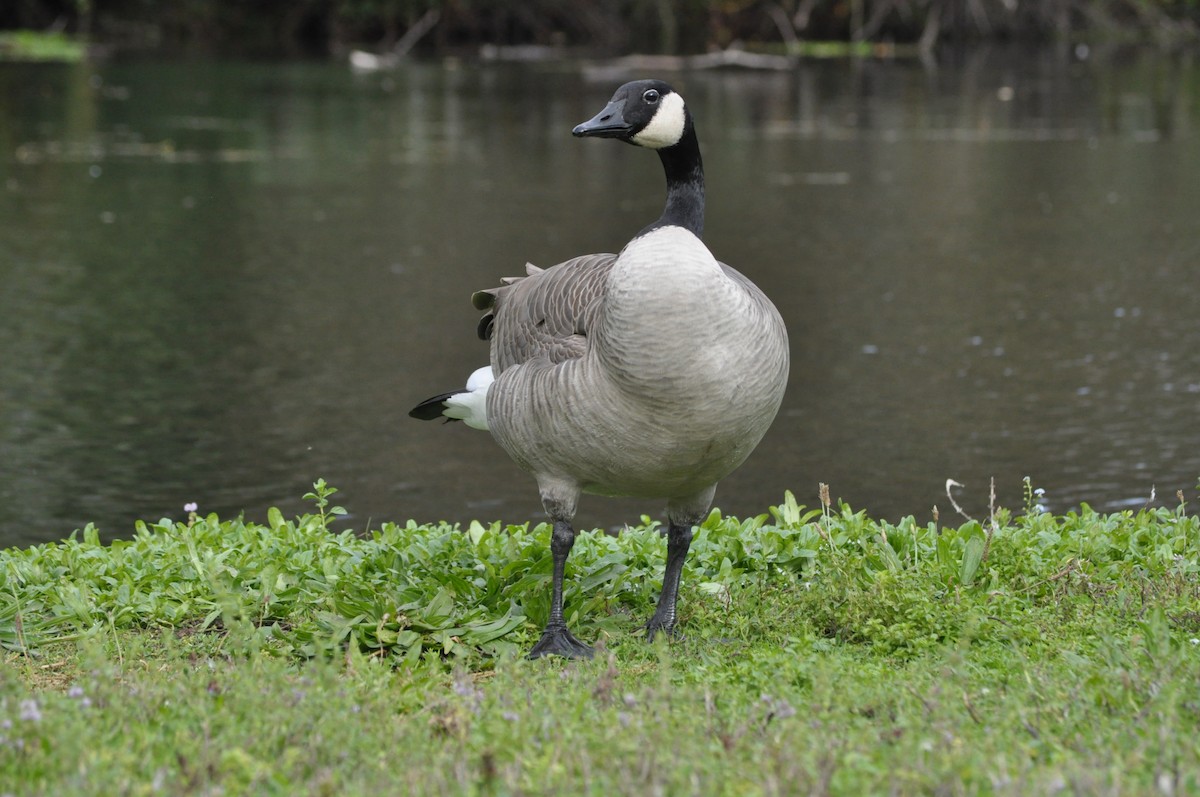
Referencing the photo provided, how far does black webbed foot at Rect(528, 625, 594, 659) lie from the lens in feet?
16.8

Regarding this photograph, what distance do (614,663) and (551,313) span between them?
1581mm

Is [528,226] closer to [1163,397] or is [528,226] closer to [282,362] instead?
[282,362]

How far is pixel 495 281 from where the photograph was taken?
14.0m

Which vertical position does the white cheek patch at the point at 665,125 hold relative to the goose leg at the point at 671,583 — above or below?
above

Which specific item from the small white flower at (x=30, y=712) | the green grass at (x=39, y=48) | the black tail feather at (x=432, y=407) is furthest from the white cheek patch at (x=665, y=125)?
the green grass at (x=39, y=48)

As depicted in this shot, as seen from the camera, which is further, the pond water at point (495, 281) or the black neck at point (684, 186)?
the pond water at point (495, 281)

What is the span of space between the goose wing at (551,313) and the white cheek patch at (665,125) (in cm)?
47

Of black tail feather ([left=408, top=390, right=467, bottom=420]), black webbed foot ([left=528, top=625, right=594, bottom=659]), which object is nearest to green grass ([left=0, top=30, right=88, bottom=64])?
black tail feather ([left=408, top=390, right=467, bottom=420])

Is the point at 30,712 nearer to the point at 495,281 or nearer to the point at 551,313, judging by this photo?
the point at 551,313

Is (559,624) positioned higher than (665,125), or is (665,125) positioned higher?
(665,125)

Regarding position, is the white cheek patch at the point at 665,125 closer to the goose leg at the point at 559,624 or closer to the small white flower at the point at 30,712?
the goose leg at the point at 559,624

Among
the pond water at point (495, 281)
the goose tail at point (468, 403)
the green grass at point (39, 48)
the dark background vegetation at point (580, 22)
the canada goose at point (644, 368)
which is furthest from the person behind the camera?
the dark background vegetation at point (580, 22)

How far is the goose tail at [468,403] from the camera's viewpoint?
5703 millimetres

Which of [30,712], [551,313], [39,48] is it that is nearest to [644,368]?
[551,313]
